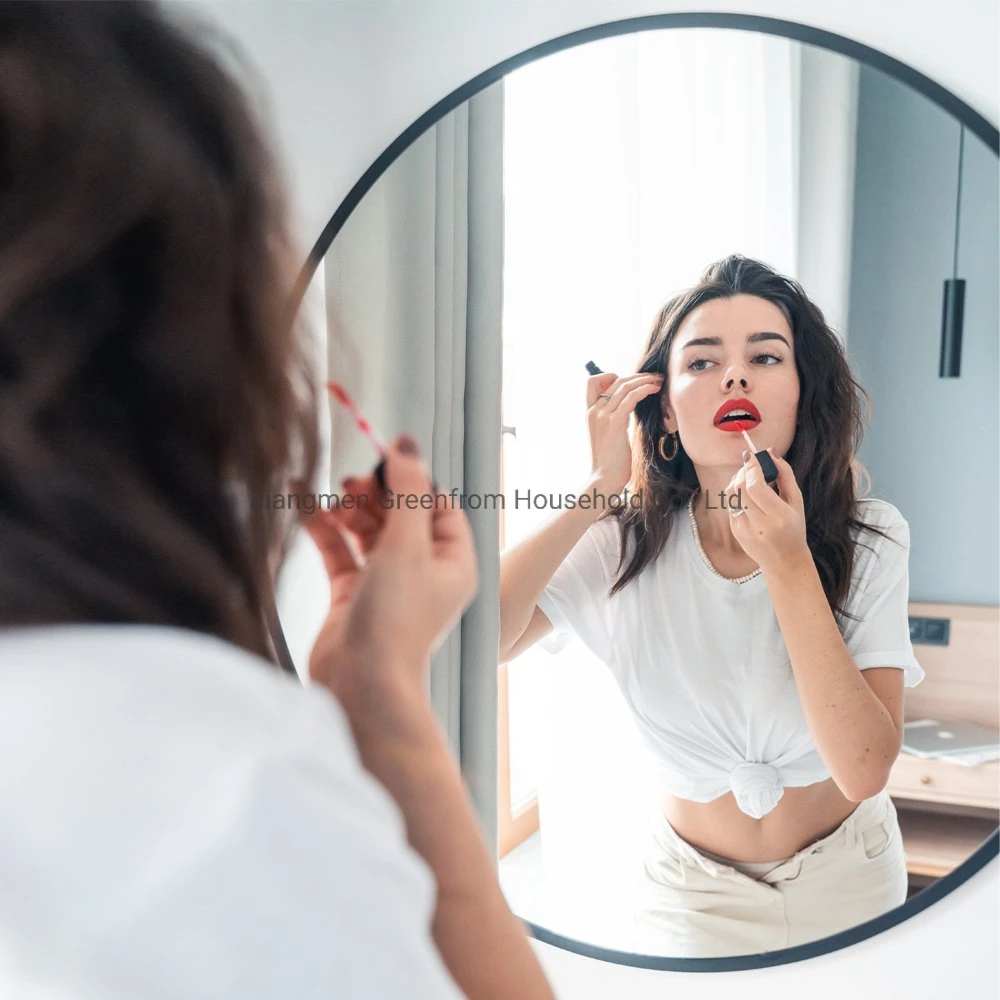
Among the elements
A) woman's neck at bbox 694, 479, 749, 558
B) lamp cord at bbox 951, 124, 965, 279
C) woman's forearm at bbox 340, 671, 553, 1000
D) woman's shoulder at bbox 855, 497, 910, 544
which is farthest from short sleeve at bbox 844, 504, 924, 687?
woman's forearm at bbox 340, 671, 553, 1000

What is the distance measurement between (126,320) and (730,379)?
615mm

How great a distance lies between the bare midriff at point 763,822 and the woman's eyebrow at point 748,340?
1.30 ft

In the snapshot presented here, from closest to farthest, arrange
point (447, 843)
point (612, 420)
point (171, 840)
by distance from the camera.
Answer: point (171, 840)
point (447, 843)
point (612, 420)

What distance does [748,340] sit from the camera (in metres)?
0.87

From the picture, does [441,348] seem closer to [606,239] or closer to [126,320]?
[606,239]

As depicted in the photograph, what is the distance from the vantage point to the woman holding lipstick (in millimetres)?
839

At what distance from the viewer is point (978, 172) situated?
816mm

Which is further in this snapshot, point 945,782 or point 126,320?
point 945,782

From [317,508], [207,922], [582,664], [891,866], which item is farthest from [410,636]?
[891,866]

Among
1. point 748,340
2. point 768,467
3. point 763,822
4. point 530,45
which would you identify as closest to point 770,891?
point 763,822

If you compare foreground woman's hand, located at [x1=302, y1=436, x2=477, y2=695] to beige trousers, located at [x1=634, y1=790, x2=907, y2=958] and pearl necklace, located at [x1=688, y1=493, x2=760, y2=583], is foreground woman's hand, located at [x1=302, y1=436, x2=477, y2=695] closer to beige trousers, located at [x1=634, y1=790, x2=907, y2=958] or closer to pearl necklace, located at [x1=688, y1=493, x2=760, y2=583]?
pearl necklace, located at [x1=688, y1=493, x2=760, y2=583]

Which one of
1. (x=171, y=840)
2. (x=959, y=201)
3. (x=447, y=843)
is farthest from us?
(x=959, y=201)

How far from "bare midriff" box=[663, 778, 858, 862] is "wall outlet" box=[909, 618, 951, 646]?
0.48 ft

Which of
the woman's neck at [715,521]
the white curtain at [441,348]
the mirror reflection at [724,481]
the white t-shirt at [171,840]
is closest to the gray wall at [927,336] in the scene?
the mirror reflection at [724,481]
